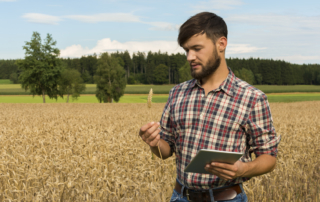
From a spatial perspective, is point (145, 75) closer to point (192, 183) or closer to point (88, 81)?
point (88, 81)

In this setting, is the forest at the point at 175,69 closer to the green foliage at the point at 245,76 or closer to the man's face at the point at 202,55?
the green foliage at the point at 245,76

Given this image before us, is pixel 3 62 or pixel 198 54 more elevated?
pixel 3 62

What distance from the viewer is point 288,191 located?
436 cm

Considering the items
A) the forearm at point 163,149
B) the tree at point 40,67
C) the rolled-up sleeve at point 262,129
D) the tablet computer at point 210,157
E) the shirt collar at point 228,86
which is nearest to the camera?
the tablet computer at point 210,157

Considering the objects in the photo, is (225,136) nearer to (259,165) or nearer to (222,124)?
(222,124)

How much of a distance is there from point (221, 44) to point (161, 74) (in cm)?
12381

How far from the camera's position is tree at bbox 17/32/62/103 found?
178 ft

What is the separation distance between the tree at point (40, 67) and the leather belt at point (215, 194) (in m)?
55.4

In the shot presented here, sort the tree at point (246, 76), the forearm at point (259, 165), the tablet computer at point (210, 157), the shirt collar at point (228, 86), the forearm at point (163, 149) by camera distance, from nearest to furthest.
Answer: the tablet computer at point (210, 157)
the forearm at point (259, 165)
the shirt collar at point (228, 86)
the forearm at point (163, 149)
the tree at point (246, 76)

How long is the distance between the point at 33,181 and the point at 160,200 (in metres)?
2.29

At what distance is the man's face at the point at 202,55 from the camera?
229 centimetres

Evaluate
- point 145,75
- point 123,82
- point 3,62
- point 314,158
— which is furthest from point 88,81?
point 314,158

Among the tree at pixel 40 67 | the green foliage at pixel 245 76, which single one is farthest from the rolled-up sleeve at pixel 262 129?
the green foliage at pixel 245 76

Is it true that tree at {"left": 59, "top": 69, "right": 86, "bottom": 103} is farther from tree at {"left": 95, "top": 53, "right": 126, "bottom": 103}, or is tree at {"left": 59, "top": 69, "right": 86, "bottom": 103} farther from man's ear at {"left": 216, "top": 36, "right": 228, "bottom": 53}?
man's ear at {"left": 216, "top": 36, "right": 228, "bottom": 53}
